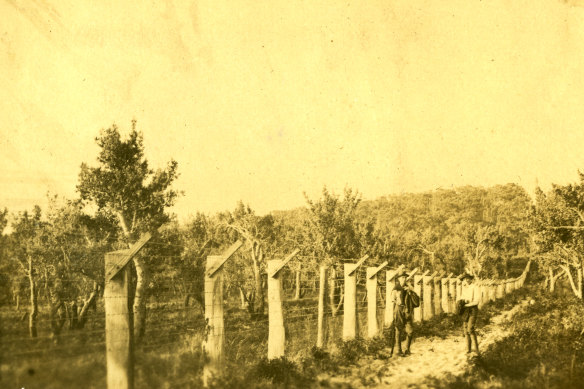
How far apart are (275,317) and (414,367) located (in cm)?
377

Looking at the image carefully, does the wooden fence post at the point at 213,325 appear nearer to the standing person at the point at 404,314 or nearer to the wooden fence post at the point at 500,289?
the standing person at the point at 404,314

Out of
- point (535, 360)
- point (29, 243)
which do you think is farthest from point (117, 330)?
point (29, 243)

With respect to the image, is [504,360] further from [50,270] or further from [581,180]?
[50,270]

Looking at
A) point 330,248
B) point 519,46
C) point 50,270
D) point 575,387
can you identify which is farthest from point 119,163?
point 575,387

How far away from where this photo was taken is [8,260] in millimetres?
20406

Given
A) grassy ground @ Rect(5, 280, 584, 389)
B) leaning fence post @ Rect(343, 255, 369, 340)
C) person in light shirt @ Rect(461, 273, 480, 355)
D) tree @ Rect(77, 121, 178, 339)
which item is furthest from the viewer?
tree @ Rect(77, 121, 178, 339)

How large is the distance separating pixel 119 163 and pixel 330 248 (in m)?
11.4

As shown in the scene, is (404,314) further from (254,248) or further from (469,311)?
(254,248)

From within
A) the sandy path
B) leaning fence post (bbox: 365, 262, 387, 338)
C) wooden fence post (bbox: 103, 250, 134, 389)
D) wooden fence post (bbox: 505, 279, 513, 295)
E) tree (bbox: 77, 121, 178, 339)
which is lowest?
wooden fence post (bbox: 505, 279, 513, 295)

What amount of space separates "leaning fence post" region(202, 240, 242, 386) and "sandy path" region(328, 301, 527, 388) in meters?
2.60

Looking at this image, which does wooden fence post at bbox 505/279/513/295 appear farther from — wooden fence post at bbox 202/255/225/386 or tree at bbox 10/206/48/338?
wooden fence post at bbox 202/255/225/386

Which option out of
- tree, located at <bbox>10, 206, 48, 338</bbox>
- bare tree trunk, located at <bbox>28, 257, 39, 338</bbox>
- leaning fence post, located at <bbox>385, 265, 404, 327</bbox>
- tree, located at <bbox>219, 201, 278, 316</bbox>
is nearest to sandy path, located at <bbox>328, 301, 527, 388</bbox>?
leaning fence post, located at <bbox>385, 265, 404, 327</bbox>

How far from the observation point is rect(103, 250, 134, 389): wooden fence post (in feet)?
23.6

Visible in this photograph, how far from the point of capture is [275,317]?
10750 millimetres
